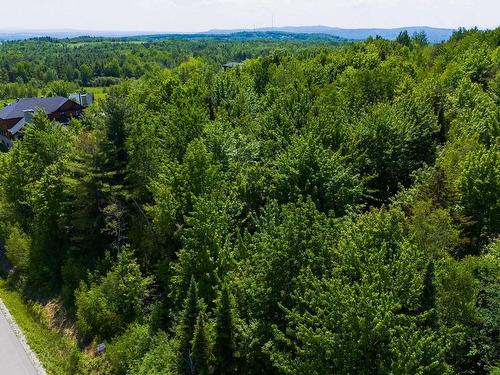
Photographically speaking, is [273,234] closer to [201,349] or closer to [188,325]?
[188,325]

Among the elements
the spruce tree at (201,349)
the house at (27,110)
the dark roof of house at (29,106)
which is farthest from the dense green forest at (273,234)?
the dark roof of house at (29,106)

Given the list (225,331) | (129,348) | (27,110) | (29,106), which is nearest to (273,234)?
(225,331)

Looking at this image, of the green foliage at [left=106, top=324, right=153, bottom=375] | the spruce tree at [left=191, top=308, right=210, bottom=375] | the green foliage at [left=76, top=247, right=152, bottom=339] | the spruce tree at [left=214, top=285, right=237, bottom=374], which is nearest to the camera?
the spruce tree at [left=191, top=308, right=210, bottom=375]

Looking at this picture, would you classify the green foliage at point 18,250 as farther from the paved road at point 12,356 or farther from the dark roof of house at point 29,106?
the dark roof of house at point 29,106

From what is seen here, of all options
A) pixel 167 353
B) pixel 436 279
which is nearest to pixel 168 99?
pixel 167 353

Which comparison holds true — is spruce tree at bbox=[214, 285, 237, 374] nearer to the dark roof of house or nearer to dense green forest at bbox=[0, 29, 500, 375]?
dense green forest at bbox=[0, 29, 500, 375]

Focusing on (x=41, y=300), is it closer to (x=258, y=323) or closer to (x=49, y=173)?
(x=49, y=173)

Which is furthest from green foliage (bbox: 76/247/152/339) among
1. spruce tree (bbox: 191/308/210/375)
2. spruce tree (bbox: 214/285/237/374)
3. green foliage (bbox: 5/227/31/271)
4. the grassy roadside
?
green foliage (bbox: 5/227/31/271)
